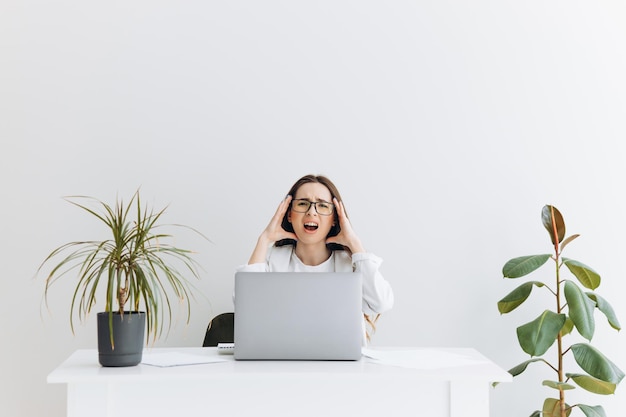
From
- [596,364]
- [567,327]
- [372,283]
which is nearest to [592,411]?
[596,364]

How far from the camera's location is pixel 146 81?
3.68m

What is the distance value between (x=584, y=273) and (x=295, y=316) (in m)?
1.81

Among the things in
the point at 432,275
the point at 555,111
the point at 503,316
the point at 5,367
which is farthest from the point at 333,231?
the point at 5,367

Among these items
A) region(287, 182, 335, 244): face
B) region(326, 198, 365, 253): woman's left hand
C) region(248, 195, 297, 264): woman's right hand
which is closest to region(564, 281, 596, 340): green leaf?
region(326, 198, 365, 253): woman's left hand

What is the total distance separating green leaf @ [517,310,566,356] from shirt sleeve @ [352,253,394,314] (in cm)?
71

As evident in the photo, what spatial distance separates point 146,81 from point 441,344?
202cm

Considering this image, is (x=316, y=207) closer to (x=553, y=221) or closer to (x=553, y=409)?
(x=553, y=221)

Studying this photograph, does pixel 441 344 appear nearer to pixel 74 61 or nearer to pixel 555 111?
pixel 555 111

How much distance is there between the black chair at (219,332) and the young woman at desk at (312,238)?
33cm

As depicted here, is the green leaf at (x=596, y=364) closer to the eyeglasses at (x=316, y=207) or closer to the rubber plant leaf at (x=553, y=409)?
the rubber plant leaf at (x=553, y=409)

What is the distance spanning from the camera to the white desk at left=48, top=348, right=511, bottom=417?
1.92 m

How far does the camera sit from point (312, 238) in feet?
9.83

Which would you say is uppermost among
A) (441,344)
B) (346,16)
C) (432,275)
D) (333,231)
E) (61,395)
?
(346,16)

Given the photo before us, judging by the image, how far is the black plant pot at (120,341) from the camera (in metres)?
2.01
